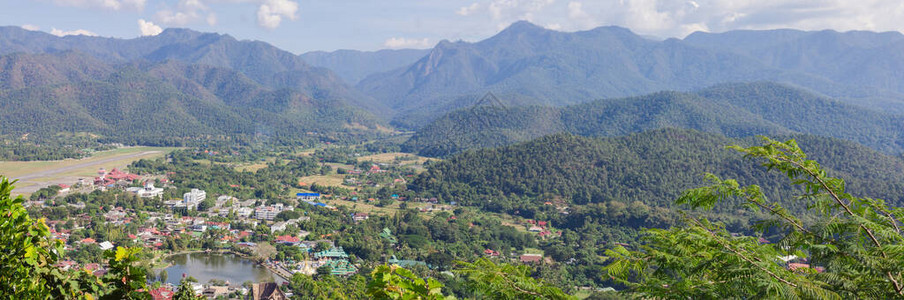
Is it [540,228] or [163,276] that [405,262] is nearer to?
[163,276]

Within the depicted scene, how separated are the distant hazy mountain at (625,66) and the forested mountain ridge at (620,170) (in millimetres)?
81810

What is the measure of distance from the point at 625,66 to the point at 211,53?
137134 mm

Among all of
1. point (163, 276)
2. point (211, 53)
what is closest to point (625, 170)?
point (163, 276)

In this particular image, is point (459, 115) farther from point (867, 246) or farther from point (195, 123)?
point (867, 246)

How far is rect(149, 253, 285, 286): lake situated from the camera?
22.0m

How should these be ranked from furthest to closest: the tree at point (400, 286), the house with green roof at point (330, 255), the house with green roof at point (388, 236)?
the house with green roof at point (388, 236) < the house with green roof at point (330, 255) < the tree at point (400, 286)

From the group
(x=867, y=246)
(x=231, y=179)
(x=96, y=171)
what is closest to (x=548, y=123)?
(x=231, y=179)

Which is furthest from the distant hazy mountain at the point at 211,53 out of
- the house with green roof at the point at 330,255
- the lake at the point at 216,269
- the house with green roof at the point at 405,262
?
the house with green roof at the point at 405,262

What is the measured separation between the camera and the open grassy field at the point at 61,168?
3956 centimetres

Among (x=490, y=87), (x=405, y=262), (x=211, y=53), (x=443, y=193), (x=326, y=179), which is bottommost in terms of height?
(x=443, y=193)

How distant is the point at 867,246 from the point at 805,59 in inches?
7931

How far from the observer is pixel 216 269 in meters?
23.6

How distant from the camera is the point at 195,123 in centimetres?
8488

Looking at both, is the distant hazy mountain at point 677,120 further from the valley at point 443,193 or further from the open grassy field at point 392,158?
the open grassy field at point 392,158
